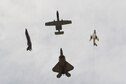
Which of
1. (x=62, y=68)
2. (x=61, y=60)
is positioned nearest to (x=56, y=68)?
(x=62, y=68)

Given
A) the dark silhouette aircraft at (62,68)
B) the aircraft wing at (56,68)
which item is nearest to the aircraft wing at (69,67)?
the dark silhouette aircraft at (62,68)

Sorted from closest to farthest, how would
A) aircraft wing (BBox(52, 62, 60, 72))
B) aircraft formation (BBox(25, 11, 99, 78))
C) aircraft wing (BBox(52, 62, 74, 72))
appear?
aircraft formation (BBox(25, 11, 99, 78))
aircraft wing (BBox(52, 62, 74, 72))
aircraft wing (BBox(52, 62, 60, 72))

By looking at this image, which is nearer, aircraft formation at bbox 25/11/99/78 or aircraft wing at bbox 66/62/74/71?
aircraft formation at bbox 25/11/99/78

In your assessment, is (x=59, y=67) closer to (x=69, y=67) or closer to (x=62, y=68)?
(x=62, y=68)

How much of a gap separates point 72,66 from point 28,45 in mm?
17102

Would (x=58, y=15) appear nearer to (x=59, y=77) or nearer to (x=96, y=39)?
(x=96, y=39)

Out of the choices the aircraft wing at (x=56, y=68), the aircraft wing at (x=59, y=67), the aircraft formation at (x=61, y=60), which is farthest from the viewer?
the aircraft wing at (x=56, y=68)

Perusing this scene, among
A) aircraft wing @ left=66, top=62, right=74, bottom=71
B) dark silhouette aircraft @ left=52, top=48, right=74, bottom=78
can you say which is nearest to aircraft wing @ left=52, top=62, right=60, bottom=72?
dark silhouette aircraft @ left=52, top=48, right=74, bottom=78

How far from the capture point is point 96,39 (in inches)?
5787

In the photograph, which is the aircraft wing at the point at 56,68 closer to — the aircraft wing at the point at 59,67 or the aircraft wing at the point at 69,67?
the aircraft wing at the point at 59,67

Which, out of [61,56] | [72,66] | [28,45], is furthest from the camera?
[28,45]

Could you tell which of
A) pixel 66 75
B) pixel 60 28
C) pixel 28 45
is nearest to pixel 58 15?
pixel 60 28

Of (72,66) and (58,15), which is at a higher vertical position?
(58,15)

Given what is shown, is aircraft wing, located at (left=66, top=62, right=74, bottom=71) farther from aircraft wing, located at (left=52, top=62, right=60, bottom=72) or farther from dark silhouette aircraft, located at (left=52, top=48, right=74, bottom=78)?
aircraft wing, located at (left=52, top=62, right=60, bottom=72)
